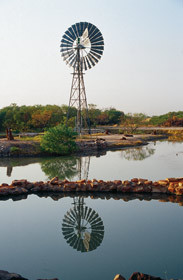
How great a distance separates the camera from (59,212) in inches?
364

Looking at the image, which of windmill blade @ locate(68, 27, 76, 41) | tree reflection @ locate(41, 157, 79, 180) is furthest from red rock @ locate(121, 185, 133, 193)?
windmill blade @ locate(68, 27, 76, 41)

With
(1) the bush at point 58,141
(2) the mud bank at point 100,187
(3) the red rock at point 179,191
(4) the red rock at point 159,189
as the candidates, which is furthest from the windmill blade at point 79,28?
(3) the red rock at point 179,191

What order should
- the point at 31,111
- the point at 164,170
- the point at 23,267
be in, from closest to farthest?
the point at 23,267 → the point at 164,170 → the point at 31,111

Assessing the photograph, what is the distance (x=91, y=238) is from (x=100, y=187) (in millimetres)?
4314

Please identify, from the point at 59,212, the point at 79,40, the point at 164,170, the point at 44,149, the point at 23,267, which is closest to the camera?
the point at 23,267

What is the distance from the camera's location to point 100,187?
1146 centimetres

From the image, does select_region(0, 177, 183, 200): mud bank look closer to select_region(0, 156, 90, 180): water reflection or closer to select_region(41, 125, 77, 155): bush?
select_region(0, 156, 90, 180): water reflection

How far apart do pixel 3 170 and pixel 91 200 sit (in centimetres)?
802

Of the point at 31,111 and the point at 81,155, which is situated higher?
the point at 31,111

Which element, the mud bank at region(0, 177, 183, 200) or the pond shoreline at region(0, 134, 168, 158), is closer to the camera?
the mud bank at region(0, 177, 183, 200)

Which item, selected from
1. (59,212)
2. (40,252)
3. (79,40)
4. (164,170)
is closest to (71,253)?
Result: (40,252)

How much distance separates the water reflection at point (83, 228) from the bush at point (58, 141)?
12390mm

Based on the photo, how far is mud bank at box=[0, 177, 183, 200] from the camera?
11.1m

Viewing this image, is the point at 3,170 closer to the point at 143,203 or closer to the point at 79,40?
the point at 143,203
